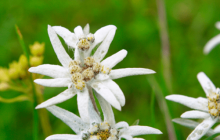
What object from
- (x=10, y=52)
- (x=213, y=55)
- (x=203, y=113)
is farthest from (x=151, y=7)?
(x=203, y=113)

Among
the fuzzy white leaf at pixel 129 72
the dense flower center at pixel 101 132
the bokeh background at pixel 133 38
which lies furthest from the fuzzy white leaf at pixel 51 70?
the bokeh background at pixel 133 38

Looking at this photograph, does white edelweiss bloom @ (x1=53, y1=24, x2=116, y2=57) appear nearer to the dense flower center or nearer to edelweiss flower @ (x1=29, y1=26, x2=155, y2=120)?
edelweiss flower @ (x1=29, y1=26, x2=155, y2=120)

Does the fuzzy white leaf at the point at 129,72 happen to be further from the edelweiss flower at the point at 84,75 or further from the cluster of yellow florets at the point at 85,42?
the cluster of yellow florets at the point at 85,42

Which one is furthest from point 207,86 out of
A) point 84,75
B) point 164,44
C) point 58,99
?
point 164,44

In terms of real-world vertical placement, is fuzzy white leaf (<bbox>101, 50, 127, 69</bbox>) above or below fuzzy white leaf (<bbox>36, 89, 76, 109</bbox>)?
above

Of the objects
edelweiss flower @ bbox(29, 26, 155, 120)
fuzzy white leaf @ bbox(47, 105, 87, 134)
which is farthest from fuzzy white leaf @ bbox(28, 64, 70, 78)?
fuzzy white leaf @ bbox(47, 105, 87, 134)

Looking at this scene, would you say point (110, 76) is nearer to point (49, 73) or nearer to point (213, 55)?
point (49, 73)

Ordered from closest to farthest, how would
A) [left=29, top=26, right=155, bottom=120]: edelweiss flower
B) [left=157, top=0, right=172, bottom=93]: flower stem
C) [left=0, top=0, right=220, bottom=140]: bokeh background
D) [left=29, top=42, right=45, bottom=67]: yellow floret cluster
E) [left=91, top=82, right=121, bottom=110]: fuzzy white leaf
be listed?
1. [left=91, top=82, right=121, bottom=110]: fuzzy white leaf
2. [left=29, top=26, right=155, bottom=120]: edelweiss flower
3. [left=29, top=42, right=45, bottom=67]: yellow floret cluster
4. [left=0, top=0, right=220, bottom=140]: bokeh background
5. [left=157, top=0, right=172, bottom=93]: flower stem
